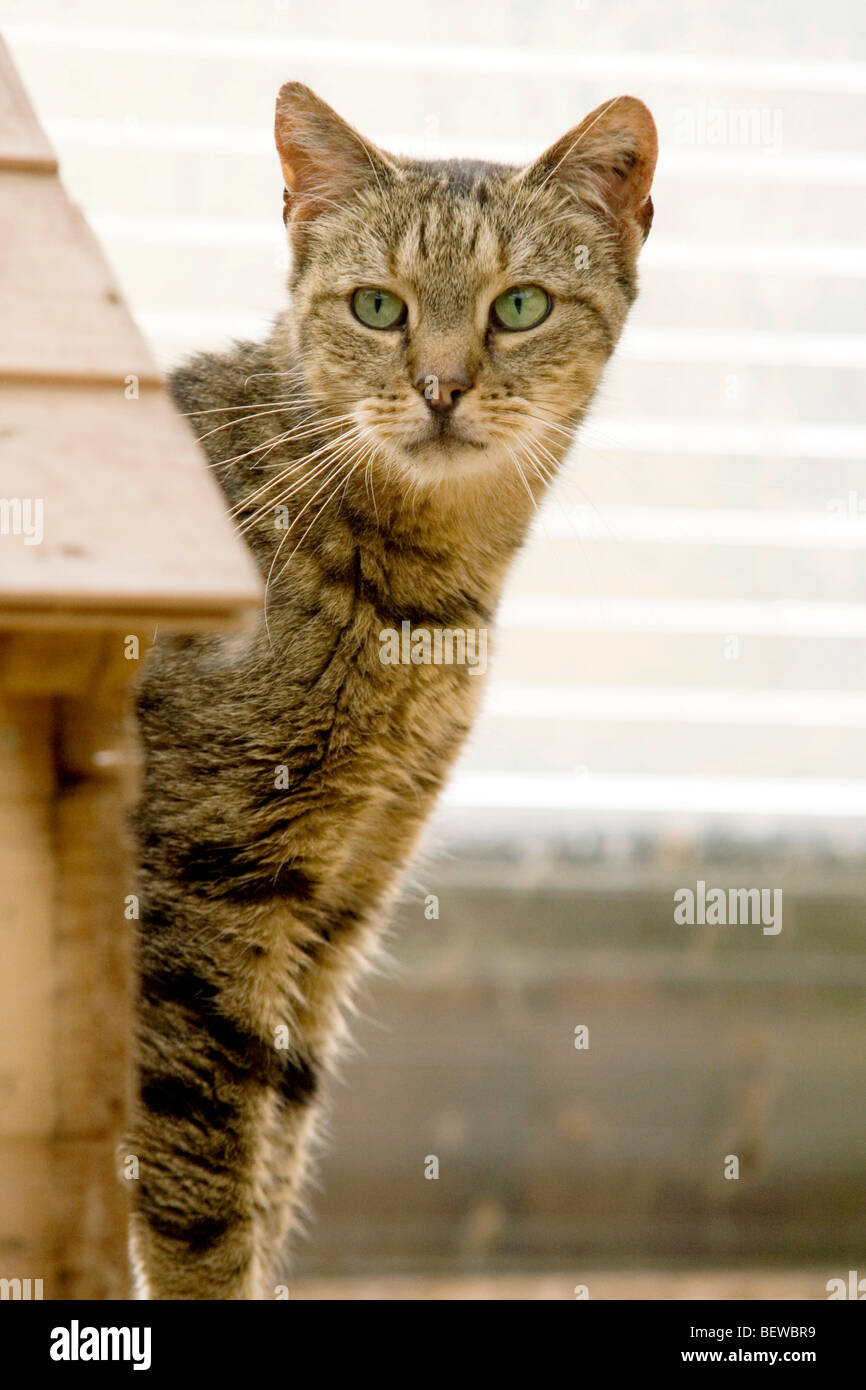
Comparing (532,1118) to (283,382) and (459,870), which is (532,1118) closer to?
(459,870)

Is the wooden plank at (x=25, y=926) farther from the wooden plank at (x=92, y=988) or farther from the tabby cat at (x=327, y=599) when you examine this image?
the tabby cat at (x=327, y=599)

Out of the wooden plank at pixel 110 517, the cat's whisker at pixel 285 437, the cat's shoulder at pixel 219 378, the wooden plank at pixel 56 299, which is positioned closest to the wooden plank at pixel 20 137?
the wooden plank at pixel 56 299

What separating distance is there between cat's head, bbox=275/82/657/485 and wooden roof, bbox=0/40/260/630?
68cm

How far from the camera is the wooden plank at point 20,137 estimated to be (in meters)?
0.89

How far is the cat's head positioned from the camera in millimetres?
1522

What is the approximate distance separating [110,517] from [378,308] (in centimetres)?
94

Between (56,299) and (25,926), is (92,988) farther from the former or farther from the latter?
(56,299)

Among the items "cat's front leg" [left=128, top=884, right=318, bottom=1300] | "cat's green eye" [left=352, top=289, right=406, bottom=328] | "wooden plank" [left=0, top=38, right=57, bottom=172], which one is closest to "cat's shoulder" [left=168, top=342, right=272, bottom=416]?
"cat's green eye" [left=352, top=289, right=406, bottom=328]

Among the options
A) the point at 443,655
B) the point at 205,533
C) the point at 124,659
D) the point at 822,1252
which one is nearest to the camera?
the point at 205,533

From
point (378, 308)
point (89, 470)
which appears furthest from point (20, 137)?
point (378, 308)

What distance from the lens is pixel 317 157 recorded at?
1648 mm

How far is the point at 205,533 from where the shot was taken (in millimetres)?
745

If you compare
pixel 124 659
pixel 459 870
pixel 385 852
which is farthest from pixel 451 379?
pixel 459 870
